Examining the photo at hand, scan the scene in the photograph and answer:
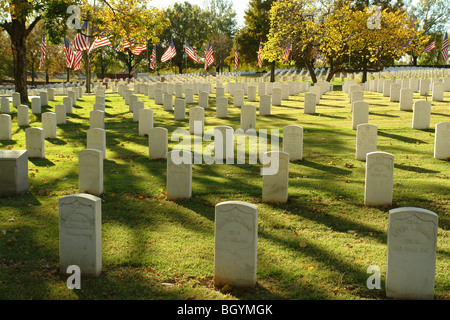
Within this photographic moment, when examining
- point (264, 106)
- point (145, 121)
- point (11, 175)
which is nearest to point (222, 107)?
point (264, 106)

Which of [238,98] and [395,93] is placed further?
[238,98]

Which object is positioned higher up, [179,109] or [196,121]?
[179,109]

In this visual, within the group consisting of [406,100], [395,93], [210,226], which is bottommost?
[210,226]

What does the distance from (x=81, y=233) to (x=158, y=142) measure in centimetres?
596

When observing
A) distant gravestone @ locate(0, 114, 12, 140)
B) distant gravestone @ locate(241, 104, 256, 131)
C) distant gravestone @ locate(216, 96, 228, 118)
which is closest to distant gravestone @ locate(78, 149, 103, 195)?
distant gravestone @ locate(241, 104, 256, 131)

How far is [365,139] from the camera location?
1135cm

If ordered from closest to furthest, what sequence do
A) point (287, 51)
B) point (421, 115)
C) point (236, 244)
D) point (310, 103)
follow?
point (236, 244) → point (421, 115) → point (310, 103) → point (287, 51)

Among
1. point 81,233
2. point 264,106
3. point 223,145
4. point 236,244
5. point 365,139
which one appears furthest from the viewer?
point 264,106

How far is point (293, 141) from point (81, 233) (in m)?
6.57

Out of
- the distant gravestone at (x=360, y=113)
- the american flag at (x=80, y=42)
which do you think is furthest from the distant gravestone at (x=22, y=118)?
the distant gravestone at (x=360, y=113)

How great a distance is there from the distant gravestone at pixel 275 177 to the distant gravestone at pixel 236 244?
2.92 metres

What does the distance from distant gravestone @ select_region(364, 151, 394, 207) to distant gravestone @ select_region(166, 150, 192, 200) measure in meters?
3.12

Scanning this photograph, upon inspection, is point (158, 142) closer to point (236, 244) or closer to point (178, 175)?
point (178, 175)

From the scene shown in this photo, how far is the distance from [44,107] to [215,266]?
19.6 meters
